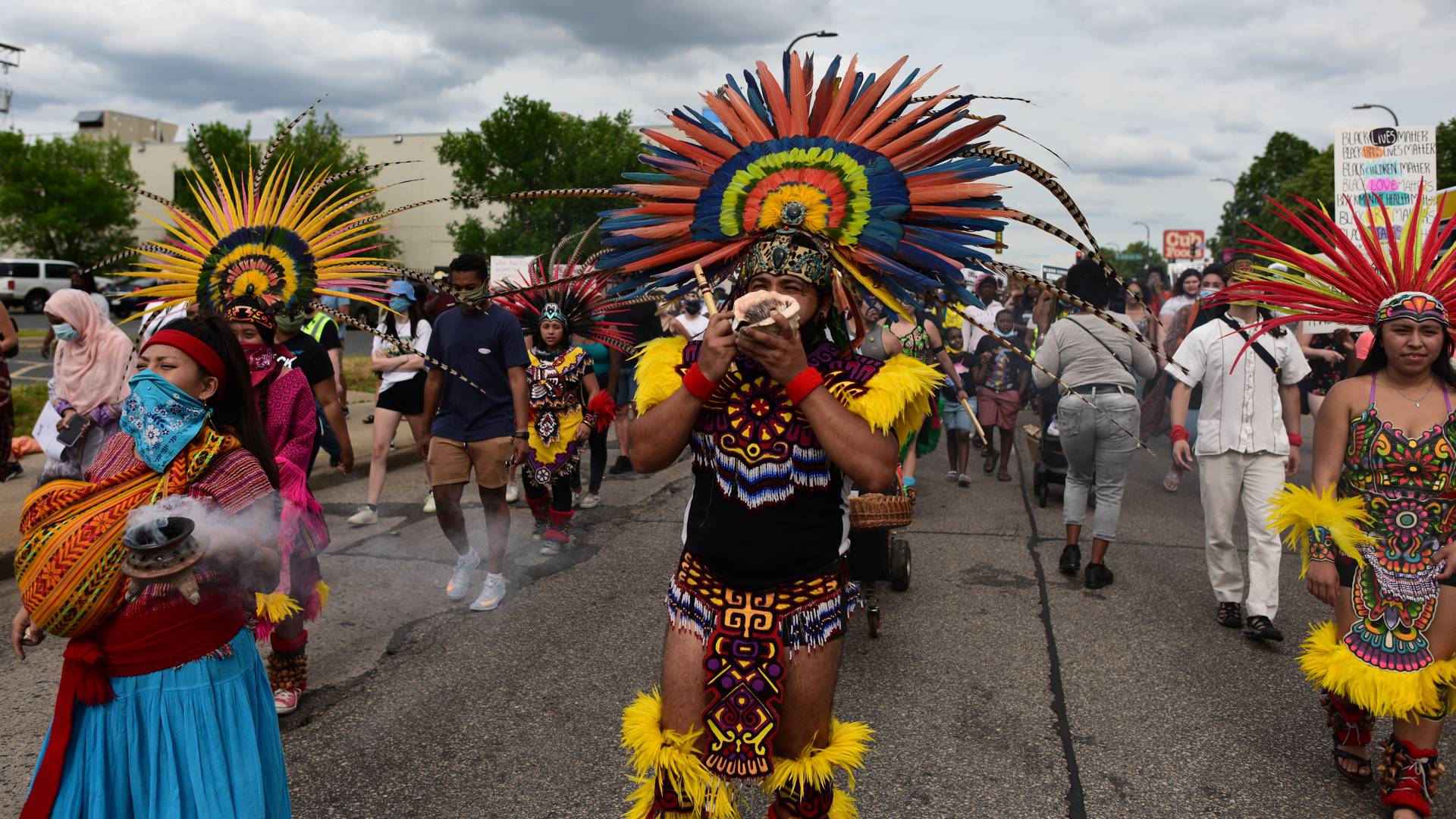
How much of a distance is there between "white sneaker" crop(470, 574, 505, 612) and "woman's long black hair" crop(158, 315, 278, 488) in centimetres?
309

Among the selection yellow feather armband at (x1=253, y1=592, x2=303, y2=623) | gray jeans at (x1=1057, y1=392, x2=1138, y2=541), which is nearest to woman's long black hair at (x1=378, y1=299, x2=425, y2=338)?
yellow feather armband at (x1=253, y1=592, x2=303, y2=623)

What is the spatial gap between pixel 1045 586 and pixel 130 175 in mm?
50878

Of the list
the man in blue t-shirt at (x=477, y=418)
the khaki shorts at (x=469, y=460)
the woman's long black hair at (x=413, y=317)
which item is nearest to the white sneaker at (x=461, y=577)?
the man in blue t-shirt at (x=477, y=418)

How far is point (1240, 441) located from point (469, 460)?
170 inches

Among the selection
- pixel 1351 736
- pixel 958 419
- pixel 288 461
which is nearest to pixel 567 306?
pixel 288 461

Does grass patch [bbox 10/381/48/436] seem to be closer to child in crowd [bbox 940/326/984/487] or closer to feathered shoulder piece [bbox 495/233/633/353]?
feathered shoulder piece [bbox 495/233/633/353]

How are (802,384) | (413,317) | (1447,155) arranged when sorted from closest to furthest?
(802,384) < (413,317) < (1447,155)

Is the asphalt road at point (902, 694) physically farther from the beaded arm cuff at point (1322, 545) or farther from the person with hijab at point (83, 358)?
the person with hijab at point (83, 358)

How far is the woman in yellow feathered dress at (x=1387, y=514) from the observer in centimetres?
345

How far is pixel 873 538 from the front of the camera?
5.35m

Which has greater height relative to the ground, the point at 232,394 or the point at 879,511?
the point at 232,394

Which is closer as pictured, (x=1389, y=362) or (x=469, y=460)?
(x=1389, y=362)

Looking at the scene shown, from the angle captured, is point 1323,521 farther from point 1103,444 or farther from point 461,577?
point 461,577

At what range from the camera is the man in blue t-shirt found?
19.0ft
